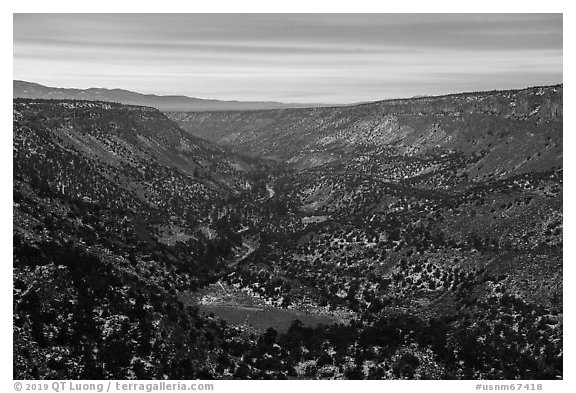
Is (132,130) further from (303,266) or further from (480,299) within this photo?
(480,299)

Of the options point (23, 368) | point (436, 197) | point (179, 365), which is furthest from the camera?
point (436, 197)

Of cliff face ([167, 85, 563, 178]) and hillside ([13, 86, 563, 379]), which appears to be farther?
cliff face ([167, 85, 563, 178])

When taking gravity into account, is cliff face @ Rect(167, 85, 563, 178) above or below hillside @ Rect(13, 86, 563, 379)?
above

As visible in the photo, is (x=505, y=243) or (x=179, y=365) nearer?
(x=179, y=365)

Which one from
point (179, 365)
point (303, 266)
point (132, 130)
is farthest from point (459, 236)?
point (132, 130)
